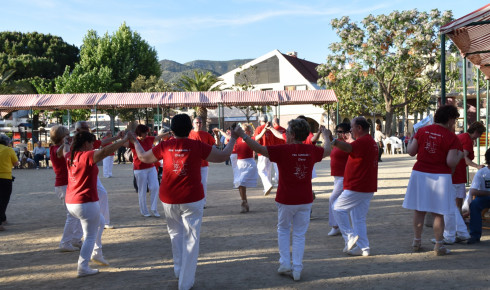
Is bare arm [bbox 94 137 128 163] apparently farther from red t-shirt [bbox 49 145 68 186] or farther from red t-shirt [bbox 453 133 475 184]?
red t-shirt [bbox 453 133 475 184]

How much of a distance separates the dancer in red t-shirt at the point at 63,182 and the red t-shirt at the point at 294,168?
122 inches

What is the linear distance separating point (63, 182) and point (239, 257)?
297cm

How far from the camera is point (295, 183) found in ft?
16.1

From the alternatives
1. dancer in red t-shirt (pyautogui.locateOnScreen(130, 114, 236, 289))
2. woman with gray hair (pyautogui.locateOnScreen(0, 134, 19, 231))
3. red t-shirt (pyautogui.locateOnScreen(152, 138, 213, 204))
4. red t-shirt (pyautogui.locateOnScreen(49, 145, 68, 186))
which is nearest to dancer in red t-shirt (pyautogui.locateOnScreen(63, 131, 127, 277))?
dancer in red t-shirt (pyautogui.locateOnScreen(130, 114, 236, 289))

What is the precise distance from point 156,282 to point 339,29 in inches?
1103

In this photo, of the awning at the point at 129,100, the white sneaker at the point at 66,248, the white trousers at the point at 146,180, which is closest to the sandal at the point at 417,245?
the white sneaker at the point at 66,248

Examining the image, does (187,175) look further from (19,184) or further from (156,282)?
(19,184)

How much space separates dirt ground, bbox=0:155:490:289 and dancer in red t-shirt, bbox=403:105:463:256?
623 millimetres

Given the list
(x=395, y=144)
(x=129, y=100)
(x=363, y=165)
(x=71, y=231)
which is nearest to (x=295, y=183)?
(x=363, y=165)

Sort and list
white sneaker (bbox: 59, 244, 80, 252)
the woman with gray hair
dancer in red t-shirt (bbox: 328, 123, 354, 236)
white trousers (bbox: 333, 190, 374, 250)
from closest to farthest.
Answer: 1. white trousers (bbox: 333, 190, 374, 250)
2. white sneaker (bbox: 59, 244, 80, 252)
3. dancer in red t-shirt (bbox: 328, 123, 354, 236)
4. the woman with gray hair

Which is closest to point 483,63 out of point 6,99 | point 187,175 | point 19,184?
point 187,175

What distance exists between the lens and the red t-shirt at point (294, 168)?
192 inches

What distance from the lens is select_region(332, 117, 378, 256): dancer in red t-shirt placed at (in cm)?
577

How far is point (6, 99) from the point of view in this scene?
26547mm
